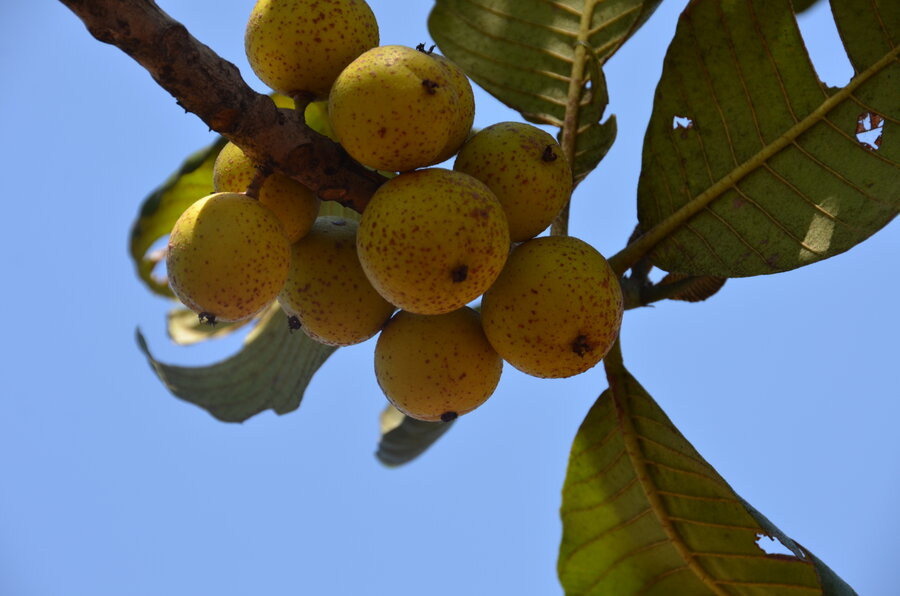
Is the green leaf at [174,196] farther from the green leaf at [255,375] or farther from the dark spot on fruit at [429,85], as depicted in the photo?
the dark spot on fruit at [429,85]

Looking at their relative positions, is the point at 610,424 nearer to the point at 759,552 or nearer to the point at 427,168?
the point at 759,552

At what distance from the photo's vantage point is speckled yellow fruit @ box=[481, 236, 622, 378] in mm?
1657

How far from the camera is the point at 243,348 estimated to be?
2873 millimetres

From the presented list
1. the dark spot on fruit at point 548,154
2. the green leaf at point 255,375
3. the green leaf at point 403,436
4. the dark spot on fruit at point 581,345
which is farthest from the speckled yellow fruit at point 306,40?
the green leaf at point 403,436

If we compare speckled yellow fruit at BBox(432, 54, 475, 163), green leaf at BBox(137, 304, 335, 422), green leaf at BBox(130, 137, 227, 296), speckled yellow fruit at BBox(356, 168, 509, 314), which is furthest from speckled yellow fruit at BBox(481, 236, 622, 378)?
green leaf at BBox(130, 137, 227, 296)

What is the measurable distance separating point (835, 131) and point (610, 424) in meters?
0.83

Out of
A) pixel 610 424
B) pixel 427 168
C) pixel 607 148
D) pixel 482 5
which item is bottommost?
pixel 610 424

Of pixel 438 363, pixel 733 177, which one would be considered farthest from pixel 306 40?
pixel 733 177

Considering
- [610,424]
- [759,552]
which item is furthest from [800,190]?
[759,552]

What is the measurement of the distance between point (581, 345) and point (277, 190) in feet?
2.19

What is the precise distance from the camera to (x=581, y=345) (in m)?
1.68

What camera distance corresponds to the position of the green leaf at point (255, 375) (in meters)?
2.62

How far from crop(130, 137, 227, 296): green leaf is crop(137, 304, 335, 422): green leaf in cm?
34

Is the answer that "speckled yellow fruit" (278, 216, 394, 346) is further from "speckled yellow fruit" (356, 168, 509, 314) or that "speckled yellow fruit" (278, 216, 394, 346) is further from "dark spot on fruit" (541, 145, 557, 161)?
"dark spot on fruit" (541, 145, 557, 161)
